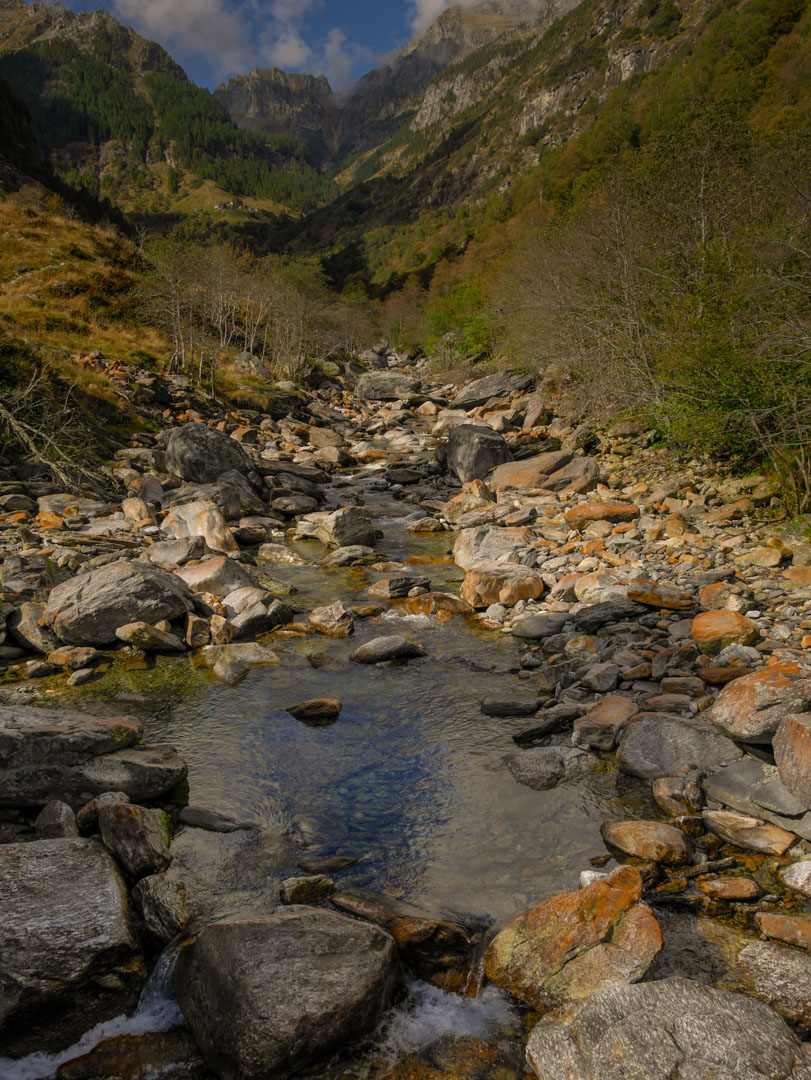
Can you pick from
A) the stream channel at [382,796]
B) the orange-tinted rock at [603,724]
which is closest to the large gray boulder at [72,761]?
the stream channel at [382,796]

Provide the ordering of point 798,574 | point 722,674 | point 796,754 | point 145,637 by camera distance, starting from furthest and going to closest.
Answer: point 145,637, point 798,574, point 722,674, point 796,754

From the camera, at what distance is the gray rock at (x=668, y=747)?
6.25 meters

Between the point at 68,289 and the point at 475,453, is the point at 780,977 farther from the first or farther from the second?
the point at 68,289

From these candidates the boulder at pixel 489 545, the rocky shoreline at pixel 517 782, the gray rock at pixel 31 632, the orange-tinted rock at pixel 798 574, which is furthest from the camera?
the boulder at pixel 489 545

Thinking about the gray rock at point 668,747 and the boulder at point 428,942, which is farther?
the gray rock at point 668,747

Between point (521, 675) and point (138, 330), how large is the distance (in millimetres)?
35783

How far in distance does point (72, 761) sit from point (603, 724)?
5.73 m

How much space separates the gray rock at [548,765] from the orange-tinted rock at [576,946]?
1.97 m

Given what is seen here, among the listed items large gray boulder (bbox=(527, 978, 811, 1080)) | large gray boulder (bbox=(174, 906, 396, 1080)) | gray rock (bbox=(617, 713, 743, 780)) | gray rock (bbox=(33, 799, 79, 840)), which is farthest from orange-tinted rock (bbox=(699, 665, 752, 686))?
gray rock (bbox=(33, 799, 79, 840))

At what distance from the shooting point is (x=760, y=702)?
6.08 meters

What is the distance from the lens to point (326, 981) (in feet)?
12.9

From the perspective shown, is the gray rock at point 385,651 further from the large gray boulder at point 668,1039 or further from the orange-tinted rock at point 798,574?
the large gray boulder at point 668,1039

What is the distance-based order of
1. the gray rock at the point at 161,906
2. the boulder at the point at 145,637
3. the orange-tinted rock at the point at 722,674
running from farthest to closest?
the boulder at the point at 145,637 → the orange-tinted rock at the point at 722,674 → the gray rock at the point at 161,906

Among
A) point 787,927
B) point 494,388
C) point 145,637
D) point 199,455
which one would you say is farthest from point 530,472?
point 494,388
